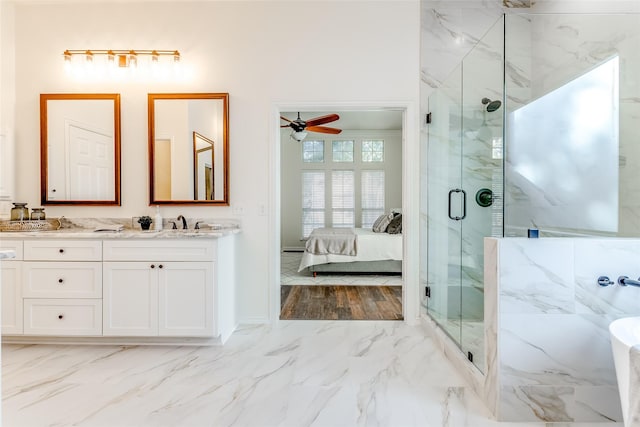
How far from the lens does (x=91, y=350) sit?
261cm

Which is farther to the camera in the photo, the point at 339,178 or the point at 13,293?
the point at 339,178

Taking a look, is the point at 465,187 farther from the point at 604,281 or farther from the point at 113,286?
the point at 113,286

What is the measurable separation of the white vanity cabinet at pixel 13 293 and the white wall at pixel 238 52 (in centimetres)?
62

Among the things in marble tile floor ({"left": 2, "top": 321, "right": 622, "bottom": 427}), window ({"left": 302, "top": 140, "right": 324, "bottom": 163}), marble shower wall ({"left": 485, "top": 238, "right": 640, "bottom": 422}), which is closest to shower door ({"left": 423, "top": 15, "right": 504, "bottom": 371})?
marble shower wall ({"left": 485, "top": 238, "right": 640, "bottom": 422})

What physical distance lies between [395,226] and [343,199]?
105 inches

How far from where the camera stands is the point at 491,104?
2117 mm

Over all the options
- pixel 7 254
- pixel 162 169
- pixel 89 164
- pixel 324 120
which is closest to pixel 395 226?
pixel 324 120

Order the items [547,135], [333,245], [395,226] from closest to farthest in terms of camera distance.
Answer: [547,135] → [333,245] → [395,226]

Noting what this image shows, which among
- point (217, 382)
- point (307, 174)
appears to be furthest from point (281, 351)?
point (307, 174)

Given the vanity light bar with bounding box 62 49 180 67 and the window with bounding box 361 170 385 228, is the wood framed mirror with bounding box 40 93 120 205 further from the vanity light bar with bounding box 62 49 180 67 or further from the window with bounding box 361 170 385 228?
the window with bounding box 361 170 385 228

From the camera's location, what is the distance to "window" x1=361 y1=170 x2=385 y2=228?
7809mm

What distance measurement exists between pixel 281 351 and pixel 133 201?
1860mm

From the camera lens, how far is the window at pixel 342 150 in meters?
7.86

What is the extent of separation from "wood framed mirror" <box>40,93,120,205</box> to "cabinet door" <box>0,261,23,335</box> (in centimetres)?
74
